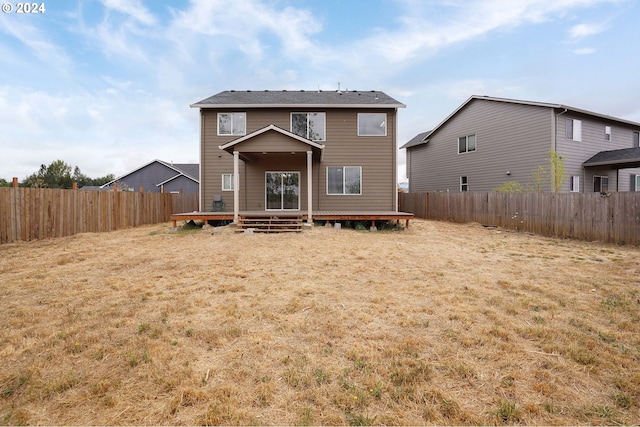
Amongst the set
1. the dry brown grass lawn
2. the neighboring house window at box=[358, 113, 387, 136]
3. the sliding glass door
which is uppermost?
the neighboring house window at box=[358, 113, 387, 136]

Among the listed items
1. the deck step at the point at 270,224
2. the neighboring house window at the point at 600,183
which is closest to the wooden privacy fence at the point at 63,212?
the deck step at the point at 270,224

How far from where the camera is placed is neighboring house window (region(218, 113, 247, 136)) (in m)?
14.1

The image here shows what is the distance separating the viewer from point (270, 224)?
1116 centimetres

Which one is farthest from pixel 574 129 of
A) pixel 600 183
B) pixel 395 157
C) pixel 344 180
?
pixel 344 180

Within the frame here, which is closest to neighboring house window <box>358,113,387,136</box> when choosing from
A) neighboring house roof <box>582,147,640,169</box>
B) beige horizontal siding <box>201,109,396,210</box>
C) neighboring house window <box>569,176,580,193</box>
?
beige horizontal siding <box>201,109,396,210</box>

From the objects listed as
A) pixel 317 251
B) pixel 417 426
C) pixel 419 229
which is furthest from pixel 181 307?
pixel 419 229

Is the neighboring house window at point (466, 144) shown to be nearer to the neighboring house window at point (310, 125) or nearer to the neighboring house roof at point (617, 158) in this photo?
the neighboring house roof at point (617, 158)

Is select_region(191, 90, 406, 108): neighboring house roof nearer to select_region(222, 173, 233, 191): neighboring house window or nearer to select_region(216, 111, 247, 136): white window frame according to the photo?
select_region(216, 111, 247, 136): white window frame

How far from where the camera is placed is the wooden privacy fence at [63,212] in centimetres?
866

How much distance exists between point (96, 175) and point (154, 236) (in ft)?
253

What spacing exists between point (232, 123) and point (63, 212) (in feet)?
24.3

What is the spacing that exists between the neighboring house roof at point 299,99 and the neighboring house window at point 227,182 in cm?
318

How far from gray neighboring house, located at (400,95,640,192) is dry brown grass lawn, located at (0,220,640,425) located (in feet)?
37.2

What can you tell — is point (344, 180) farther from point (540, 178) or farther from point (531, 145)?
point (531, 145)
